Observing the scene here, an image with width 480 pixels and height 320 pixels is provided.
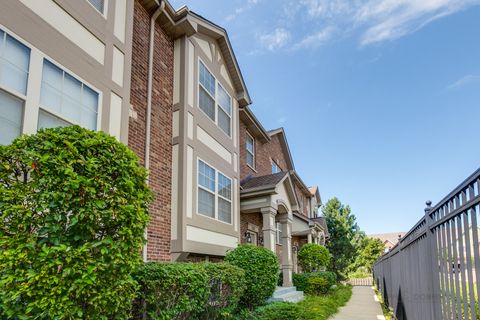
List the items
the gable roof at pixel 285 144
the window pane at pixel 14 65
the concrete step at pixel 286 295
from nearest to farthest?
the window pane at pixel 14 65
the concrete step at pixel 286 295
the gable roof at pixel 285 144

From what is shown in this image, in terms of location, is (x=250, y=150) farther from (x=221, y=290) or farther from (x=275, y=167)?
(x=221, y=290)

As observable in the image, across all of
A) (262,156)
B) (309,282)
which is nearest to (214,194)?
(262,156)

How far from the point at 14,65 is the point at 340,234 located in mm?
30420

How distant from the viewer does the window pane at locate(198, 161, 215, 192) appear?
9695 millimetres

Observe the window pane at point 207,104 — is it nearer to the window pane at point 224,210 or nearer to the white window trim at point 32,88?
the window pane at point 224,210

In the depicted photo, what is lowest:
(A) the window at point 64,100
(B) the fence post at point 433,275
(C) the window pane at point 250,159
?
(B) the fence post at point 433,275

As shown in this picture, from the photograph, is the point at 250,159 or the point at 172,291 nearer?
the point at 172,291

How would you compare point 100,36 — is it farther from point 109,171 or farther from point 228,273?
point 228,273

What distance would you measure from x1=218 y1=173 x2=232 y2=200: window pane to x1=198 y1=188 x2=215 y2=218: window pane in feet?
2.01

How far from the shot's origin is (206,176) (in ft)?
32.9

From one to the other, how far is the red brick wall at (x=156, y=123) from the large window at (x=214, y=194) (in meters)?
1.18

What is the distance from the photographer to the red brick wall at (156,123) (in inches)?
309

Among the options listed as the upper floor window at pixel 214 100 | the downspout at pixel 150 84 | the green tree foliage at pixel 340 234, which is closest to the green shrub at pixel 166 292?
the downspout at pixel 150 84

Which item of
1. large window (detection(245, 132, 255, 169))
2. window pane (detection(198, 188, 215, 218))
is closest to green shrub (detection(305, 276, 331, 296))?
large window (detection(245, 132, 255, 169))
